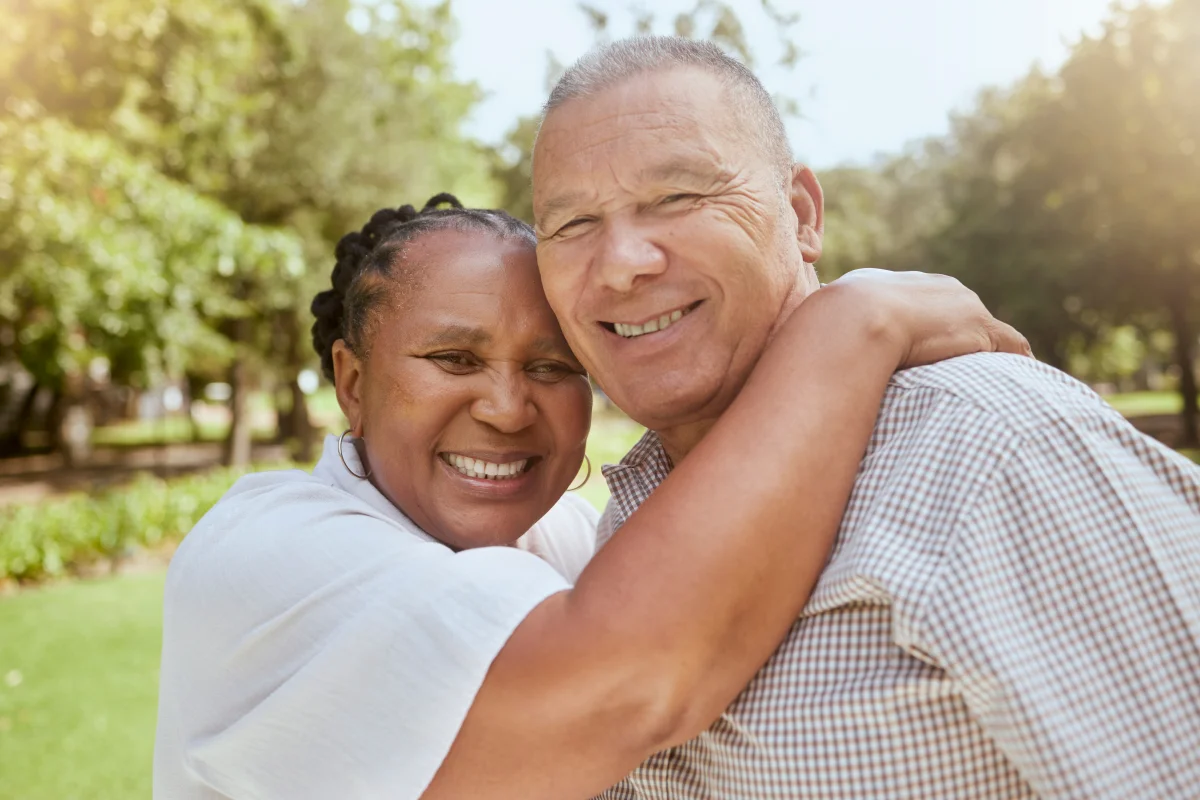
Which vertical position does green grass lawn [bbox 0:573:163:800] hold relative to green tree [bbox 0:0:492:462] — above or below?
below

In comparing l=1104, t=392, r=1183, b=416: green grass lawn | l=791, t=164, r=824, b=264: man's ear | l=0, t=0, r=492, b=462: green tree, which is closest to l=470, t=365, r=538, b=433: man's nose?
l=791, t=164, r=824, b=264: man's ear

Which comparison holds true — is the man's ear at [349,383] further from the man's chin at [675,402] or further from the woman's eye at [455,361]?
the man's chin at [675,402]

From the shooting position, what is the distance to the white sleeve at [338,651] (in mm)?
1706

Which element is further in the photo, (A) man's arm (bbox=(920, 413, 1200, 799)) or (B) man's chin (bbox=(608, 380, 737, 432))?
(B) man's chin (bbox=(608, 380, 737, 432))

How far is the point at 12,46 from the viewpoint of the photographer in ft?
31.5

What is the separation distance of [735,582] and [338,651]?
0.75m

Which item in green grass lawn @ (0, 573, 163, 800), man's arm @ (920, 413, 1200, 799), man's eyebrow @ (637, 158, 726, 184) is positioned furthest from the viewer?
green grass lawn @ (0, 573, 163, 800)

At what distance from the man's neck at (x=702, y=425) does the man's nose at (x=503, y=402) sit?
40 cm

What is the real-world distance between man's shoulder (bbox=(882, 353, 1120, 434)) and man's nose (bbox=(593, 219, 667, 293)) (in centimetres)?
61

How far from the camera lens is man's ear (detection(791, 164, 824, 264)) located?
250cm

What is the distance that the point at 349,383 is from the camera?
115 inches

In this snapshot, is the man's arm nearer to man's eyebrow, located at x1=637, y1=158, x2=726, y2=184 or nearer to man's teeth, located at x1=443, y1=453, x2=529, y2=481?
man's eyebrow, located at x1=637, y1=158, x2=726, y2=184

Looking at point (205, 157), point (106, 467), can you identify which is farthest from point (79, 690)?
point (106, 467)

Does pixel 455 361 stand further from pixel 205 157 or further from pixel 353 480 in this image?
pixel 205 157
